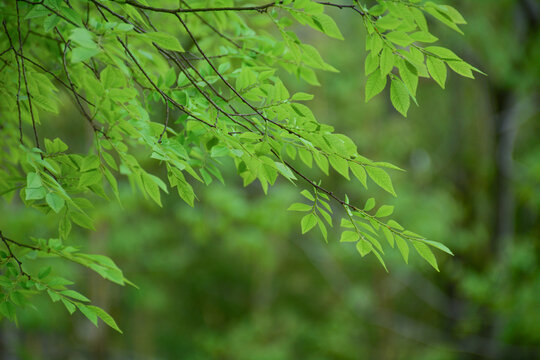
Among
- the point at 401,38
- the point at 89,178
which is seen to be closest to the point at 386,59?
the point at 401,38

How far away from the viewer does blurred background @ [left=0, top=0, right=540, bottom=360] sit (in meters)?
4.61

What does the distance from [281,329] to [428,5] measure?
660cm

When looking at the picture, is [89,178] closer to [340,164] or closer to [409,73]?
[340,164]

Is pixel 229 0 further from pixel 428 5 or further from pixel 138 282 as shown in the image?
pixel 138 282

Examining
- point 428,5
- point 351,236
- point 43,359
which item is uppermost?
point 428,5

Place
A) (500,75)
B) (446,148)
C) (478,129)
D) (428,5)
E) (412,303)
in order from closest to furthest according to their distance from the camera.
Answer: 1. (428,5)
2. (500,75)
3. (478,129)
4. (446,148)
5. (412,303)

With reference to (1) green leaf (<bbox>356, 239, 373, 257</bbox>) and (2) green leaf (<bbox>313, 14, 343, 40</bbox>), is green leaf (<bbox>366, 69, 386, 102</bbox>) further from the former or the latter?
(1) green leaf (<bbox>356, 239, 373, 257</bbox>)

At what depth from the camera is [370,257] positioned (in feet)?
17.7

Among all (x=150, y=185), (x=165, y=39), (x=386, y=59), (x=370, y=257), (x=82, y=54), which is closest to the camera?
(x=82, y=54)

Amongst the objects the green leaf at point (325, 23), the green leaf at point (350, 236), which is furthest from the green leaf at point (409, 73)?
the green leaf at point (350, 236)

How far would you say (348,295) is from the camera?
529 centimetres

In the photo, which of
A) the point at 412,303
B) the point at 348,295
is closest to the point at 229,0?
the point at 348,295

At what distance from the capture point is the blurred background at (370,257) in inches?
181

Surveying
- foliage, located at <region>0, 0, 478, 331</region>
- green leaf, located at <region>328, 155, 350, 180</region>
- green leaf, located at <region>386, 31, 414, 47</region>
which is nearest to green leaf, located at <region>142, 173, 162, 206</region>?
foliage, located at <region>0, 0, 478, 331</region>
